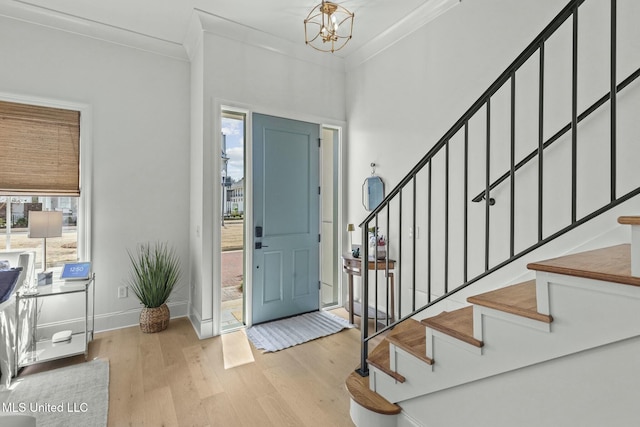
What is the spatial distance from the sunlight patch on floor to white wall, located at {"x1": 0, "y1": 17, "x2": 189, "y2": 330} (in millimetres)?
933

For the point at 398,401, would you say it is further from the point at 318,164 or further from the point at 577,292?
the point at 318,164

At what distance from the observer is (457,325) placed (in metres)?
1.67

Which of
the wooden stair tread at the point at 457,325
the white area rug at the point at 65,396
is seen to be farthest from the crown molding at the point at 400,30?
the white area rug at the point at 65,396

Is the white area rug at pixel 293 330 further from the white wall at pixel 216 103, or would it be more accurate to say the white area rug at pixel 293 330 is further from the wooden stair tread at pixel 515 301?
the wooden stair tread at pixel 515 301

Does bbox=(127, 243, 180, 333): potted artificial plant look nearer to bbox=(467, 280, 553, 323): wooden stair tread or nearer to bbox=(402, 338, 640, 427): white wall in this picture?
bbox=(402, 338, 640, 427): white wall

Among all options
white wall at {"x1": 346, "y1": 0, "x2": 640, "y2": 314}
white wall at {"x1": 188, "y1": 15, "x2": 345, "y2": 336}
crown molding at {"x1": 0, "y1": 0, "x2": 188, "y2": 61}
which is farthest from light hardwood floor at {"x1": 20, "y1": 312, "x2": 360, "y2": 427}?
crown molding at {"x1": 0, "y1": 0, "x2": 188, "y2": 61}

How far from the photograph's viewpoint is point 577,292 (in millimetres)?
1164

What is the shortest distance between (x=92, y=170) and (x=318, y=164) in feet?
8.15

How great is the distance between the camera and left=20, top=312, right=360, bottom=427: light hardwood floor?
6.63ft

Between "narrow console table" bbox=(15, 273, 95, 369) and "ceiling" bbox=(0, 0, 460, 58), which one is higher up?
"ceiling" bbox=(0, 0, 460, 58)

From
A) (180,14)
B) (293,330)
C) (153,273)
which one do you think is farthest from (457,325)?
(180,14)

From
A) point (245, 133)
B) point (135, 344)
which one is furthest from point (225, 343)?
point (245, 133)

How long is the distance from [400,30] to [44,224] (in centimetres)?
387

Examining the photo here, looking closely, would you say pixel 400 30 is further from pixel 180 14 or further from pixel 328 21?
pixel 180 14
